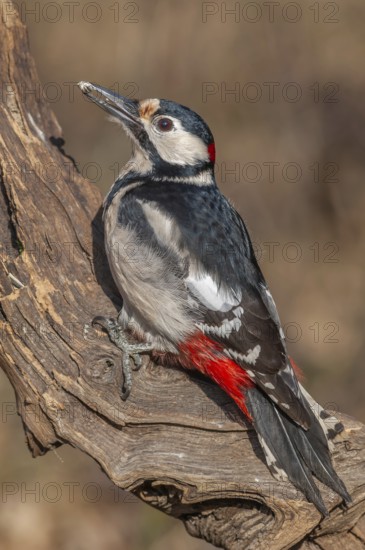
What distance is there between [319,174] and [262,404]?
13.2 ft

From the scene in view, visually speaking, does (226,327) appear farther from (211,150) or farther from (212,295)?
(211,150)

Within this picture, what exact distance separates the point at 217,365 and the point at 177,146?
133cm

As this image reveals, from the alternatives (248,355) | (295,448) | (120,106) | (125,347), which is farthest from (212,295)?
(120,106)

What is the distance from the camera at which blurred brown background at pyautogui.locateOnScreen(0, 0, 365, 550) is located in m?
7.36

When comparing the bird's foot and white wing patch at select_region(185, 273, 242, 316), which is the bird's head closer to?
white wing patch at select_region(185, 273, 242, 316)

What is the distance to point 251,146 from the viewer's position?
7898mm

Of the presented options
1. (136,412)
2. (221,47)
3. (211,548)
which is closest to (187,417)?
(136,412)

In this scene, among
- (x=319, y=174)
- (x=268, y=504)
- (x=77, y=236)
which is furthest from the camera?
(x=319, y=174)

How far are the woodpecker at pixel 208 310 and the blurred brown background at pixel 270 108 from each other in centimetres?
292

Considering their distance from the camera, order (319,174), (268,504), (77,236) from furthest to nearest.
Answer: (319,174) < (77,236) < (268,504)

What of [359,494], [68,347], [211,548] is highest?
[68,347]

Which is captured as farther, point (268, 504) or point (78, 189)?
point (78, 189)

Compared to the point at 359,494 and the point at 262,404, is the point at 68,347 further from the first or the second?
A: the point at 359,494

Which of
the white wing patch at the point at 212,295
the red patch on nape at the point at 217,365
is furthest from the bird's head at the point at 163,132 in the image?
the red patch on nape at the point at 217,365
